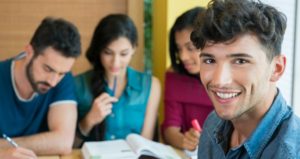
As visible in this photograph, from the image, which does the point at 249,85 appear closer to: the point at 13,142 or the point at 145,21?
the point at 13,142

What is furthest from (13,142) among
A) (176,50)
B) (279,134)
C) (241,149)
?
(279,134)

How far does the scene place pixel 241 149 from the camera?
1.07 m

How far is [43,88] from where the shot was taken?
197cm

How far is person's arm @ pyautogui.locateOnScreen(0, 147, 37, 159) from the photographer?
162 cm

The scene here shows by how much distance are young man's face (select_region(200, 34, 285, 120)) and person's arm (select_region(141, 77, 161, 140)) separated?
1.18m

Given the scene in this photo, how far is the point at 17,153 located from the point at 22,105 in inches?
16.0

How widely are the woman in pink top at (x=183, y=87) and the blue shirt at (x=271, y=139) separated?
84cm

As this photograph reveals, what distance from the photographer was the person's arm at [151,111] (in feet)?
7.15

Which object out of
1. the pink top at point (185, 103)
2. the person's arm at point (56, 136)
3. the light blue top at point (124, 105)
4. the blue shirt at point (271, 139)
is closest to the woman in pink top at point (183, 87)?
the pink top at point (185, 103)

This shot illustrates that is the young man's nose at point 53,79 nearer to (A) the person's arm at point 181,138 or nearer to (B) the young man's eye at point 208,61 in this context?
(A) the person's arm at point 181,138

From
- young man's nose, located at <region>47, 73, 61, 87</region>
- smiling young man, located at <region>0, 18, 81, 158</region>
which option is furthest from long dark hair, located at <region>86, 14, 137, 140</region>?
young man's nose, located at <region>47, 73, 61, 87</region>

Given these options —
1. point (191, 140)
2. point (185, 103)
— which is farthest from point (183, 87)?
point (191, 140)

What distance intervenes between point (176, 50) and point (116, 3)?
26.4 inches

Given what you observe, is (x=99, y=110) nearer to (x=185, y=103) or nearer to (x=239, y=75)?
(x=185, y=103)
